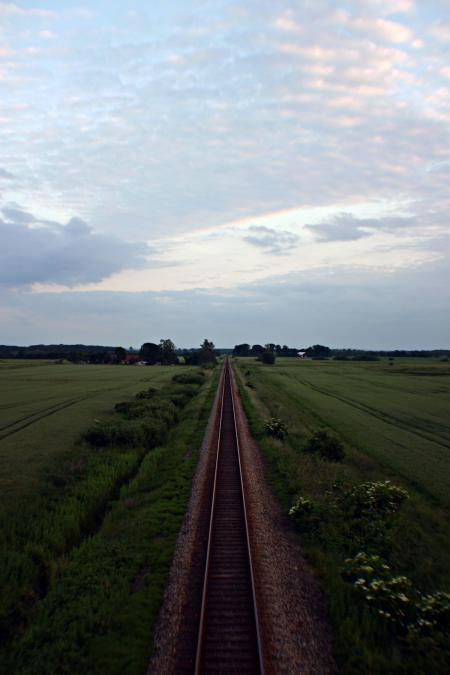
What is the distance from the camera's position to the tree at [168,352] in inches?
5620

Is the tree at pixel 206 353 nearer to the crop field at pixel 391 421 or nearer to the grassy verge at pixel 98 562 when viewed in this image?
the crop field at pixel 391 421

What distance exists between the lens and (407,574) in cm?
1075

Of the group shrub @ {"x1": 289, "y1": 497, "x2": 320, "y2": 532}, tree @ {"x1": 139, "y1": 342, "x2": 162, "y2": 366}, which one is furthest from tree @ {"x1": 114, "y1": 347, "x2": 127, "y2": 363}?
shrub @ {"x1": 289, "y1": 497, "x2": 320, "y2": 532}

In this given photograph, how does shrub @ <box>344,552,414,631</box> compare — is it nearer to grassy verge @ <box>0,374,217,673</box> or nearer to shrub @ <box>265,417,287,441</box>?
grassy verge @ <box>0,374,217,673</box>

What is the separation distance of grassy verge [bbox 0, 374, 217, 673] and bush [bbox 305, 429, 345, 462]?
703 centimetres

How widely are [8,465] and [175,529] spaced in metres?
11.5

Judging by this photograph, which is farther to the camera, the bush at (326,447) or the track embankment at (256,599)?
the bush at (326,447)

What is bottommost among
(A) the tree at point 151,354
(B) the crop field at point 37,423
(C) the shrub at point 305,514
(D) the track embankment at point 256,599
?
(D) the track embankment at point 256,599

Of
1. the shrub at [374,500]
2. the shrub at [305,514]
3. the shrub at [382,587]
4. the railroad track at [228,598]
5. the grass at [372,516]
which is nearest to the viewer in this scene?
the railroad track at [228,598]

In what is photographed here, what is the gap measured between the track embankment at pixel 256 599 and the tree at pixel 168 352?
421ft

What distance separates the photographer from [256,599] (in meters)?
9.33

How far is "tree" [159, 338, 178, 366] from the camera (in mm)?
142750

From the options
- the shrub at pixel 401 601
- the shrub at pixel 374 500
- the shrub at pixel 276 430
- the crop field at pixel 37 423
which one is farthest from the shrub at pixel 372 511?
the crop field at pixel 37 423

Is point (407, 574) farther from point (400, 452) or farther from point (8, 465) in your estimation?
point (8, 465)
